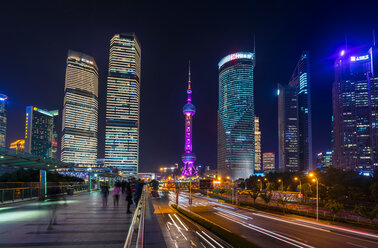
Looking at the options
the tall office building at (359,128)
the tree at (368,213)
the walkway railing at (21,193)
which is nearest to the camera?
the walkway railing at (21,193)

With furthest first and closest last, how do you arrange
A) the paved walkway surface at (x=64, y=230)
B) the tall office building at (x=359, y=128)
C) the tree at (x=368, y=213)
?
the tall office building at (x=359, y=128) → the tree at (x=368, y=213) → the paved walkway surface at (x=64, y=230)

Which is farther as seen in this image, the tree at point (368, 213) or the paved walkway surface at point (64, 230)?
the tree at point (368, 213)

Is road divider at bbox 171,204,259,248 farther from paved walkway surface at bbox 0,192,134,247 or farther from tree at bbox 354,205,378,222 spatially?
tree at bbox 354,205,378,222

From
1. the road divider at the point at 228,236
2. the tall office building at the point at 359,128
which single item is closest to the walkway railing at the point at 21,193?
the road divider at the point at 228,236

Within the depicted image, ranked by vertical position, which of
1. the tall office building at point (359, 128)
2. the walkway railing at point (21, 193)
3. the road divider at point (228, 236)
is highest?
the tall office building at point (359, 128)

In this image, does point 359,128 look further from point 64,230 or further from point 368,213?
point 64,230

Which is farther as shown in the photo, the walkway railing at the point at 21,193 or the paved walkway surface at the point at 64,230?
the walkway railing at the point at 21,193

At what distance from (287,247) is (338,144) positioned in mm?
197923

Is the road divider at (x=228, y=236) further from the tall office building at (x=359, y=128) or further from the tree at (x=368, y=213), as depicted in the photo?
the tall office building at (x=359, y=128)

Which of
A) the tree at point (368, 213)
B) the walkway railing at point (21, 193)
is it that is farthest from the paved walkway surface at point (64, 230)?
the tree at point (368, 213)

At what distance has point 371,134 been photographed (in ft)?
581

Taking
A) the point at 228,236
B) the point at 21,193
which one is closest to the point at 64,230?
the point at 228,236

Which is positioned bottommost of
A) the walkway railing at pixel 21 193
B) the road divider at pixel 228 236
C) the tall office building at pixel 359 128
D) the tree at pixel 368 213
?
the tree at pixel 368 213

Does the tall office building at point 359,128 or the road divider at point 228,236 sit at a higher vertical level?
the tall office building at point 359,128
